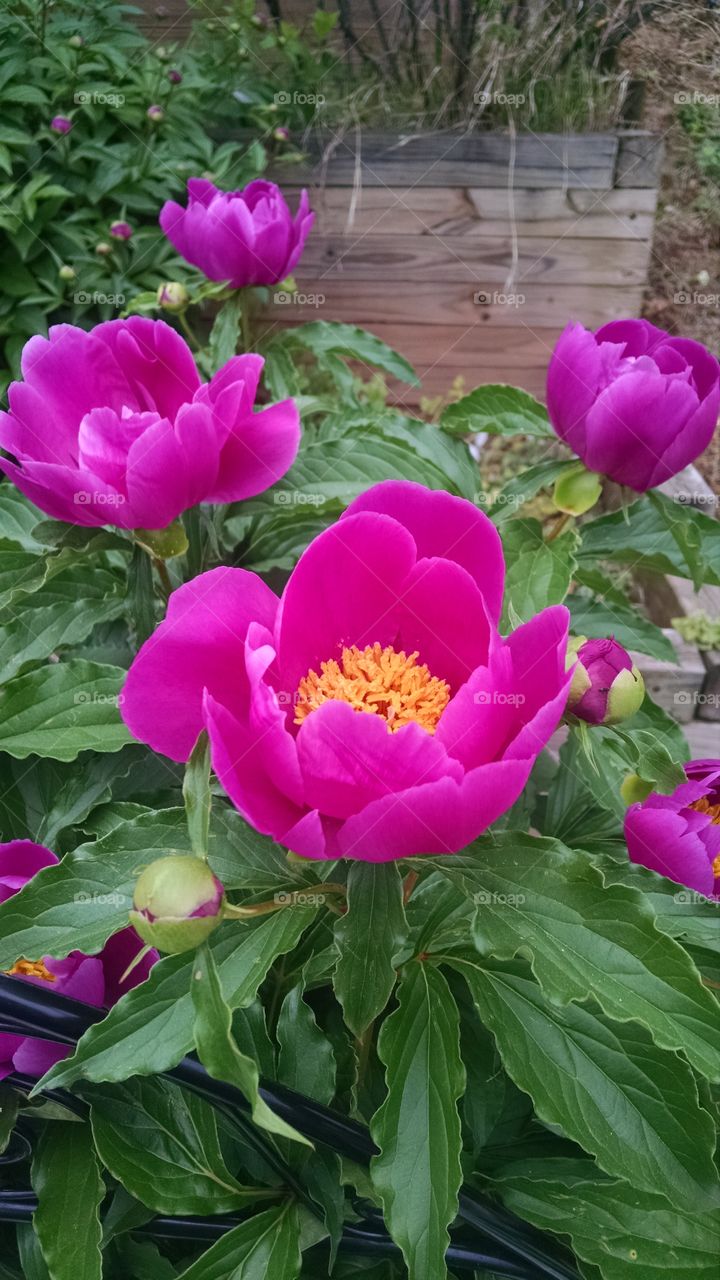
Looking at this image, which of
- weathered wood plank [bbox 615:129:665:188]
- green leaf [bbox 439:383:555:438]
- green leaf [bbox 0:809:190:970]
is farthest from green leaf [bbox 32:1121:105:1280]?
weathered wood plank [bbox 615:129:665:188]

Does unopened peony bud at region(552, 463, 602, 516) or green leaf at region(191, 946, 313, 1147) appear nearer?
green leaf at region(191, 946, 313, 1147)

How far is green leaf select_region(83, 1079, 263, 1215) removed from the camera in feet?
1.69

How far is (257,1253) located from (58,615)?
44 cm

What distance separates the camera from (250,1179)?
1.96 ft

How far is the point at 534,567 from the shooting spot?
0.79m

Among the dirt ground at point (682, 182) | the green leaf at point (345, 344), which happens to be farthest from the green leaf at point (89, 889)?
the dirt ground at point (682, 182)

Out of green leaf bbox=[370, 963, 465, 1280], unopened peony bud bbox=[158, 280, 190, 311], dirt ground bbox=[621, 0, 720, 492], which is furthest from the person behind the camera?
dirt ground bbox=[621, 0, 720, 492]

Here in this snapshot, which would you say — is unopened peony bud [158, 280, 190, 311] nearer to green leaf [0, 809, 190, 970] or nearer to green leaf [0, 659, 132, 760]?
green leaf [0, 659, 132, 760]

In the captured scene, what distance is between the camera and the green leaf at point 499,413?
0.96 meters

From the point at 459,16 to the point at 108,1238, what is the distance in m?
2.80

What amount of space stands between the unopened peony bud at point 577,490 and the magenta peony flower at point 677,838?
277mm

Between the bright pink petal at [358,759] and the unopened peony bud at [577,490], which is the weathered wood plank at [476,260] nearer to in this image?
the unopened peony bud at [577,490]

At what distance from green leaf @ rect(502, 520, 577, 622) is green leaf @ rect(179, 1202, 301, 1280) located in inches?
15.5

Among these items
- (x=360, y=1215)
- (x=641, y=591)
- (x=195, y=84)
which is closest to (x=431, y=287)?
(x=195, y=84)
